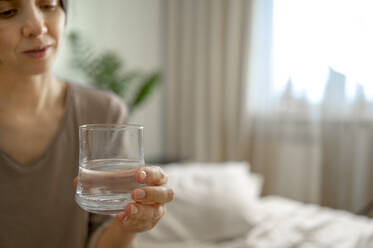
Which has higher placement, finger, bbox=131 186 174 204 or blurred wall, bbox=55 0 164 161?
blurred wall, bbox=55 0 164 161

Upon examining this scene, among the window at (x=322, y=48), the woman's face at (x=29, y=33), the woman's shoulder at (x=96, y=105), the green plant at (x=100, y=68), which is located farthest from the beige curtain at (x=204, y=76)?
the woman's face at (x=29, y=33)

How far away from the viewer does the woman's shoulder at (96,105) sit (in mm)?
933

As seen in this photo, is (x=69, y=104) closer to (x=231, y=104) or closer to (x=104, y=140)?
(x=104, y=140)

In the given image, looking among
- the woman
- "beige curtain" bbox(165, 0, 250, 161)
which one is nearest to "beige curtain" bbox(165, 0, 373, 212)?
"beige curtain" bbox(165, 0, 250, 161)

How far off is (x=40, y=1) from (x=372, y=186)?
2466 millimetres

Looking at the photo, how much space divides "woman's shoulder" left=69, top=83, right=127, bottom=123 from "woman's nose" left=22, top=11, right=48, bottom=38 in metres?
0.26

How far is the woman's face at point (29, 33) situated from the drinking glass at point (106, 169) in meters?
0.25

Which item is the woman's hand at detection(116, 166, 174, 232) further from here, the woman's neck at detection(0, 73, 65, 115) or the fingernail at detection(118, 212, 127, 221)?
the woman's neck at detection(0, 73, 65, 115)

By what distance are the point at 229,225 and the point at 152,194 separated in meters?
1.00

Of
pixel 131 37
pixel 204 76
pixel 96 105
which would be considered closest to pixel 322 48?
pixel 204 76

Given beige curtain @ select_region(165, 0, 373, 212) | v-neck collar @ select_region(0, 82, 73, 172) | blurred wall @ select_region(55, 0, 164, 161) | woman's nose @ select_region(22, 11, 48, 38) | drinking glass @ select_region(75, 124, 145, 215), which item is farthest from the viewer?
blurred wall @ select_region(55, 0, 164, 161)

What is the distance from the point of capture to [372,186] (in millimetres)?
2461

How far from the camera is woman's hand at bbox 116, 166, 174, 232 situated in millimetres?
561

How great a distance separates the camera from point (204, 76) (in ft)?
11.1
